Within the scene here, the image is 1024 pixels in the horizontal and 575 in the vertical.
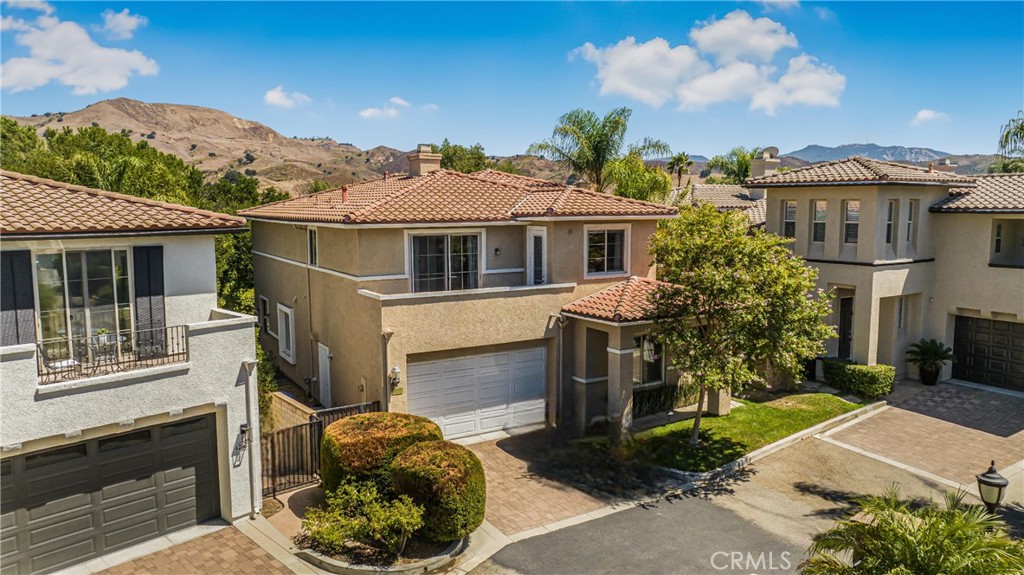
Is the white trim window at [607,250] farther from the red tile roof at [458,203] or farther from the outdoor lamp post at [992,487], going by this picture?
the outdoor lamp post at [992,487]

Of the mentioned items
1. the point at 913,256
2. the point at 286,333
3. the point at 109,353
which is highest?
the point at 913,256

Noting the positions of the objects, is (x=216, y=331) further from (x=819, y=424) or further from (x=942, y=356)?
(x=942, y=356)

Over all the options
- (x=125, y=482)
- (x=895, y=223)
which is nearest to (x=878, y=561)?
(x=125, y=482)

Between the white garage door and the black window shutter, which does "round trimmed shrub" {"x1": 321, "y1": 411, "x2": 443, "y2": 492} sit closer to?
the white garage door

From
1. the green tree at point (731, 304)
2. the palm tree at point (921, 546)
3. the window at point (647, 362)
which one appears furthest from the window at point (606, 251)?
the palm tree at point (921, 546)

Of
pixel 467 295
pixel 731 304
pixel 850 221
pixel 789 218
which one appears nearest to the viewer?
pixel 731 304

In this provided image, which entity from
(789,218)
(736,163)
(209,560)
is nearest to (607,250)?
(789,218)

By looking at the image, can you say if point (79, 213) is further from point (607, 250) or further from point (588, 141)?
point (588, 141)

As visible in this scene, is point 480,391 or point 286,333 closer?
point 480,391
